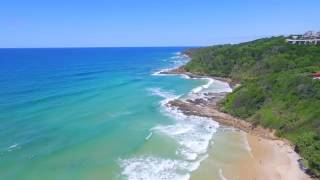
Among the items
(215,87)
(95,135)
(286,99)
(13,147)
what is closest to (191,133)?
(95,135)

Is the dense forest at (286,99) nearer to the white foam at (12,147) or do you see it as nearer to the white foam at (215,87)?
the white foam at (215,87)

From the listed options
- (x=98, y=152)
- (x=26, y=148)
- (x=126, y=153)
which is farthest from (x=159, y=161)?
(x=26, y=148)

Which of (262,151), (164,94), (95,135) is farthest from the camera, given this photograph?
(164,94)

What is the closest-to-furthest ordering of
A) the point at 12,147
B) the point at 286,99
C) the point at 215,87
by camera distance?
1. the point at 12,147
2. the point at 286,99
3. the point at 215,87

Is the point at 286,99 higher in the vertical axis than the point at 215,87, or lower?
higher

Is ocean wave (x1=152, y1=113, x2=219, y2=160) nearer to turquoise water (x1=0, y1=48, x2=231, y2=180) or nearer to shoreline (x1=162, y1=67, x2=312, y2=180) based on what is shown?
turquoise water (x1=0, y1=48, x2=231, y2=180)

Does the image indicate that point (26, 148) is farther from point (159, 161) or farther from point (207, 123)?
point (207, 123)

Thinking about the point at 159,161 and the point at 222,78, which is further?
the point at 222,78

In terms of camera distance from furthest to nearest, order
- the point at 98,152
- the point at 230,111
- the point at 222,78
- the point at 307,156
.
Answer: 1. the point at 222,78
2. the point at 230,111
3. the point at 98,152
4. the point at 307,156

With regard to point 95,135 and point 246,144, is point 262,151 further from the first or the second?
point 95,135
